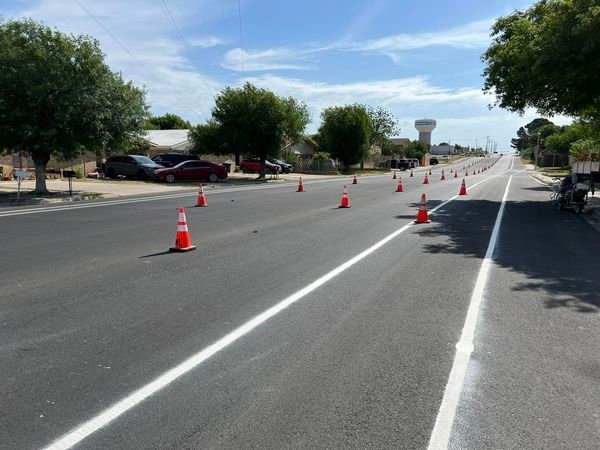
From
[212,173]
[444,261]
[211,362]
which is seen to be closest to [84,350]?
[211,362]

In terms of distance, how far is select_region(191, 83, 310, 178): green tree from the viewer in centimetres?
3981

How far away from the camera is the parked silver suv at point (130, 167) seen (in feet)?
116

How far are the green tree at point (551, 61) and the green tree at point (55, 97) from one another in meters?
16.1

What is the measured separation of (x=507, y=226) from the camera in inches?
530

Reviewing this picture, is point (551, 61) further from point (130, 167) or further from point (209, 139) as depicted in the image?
point (209, 139)

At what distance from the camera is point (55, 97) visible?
21.1m

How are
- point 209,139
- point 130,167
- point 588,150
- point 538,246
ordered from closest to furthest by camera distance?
point 538,246
point 130,167
point 209,139
point 588,150

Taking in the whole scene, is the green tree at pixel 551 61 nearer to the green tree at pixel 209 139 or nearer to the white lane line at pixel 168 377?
the white lane line at pixel 168 377

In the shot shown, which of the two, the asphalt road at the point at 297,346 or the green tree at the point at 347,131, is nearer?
the asphalt road at the point at 297,346

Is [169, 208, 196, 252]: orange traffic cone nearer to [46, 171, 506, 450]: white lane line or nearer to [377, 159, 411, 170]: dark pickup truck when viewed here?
[46, 171, 506, 450]: white lane line

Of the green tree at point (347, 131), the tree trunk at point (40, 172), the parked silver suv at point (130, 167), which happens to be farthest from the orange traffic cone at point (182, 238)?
the green tree at point (347, 131)

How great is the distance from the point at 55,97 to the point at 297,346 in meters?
20.0

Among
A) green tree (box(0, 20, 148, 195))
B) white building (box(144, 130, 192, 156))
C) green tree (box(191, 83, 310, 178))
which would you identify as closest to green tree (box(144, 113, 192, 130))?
white building (box(144, 130, 192, 156))

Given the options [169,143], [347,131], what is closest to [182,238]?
[169,143]
